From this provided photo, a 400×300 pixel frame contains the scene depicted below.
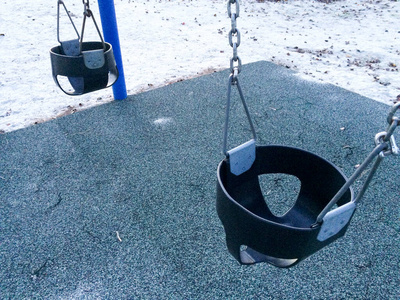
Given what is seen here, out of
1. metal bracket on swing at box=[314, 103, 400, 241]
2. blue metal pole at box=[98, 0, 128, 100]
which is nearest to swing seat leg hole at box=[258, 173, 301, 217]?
metal bracket on swing at box=[314, 103, 400, 241]

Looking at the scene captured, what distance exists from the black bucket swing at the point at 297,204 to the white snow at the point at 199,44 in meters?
2.48

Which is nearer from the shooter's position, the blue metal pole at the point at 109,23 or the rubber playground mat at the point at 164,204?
the rubber playground mat at the point at 164,204

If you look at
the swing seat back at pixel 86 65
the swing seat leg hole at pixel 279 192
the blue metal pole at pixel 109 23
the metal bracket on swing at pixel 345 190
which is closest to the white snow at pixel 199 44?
the blue metal pole at pixel 109 23

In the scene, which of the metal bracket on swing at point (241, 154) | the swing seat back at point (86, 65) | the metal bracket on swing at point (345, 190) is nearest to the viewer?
the metal bracket on swing at point (345, 190)

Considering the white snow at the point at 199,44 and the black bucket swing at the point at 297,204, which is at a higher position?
the black bucket swing at the point at 297,204

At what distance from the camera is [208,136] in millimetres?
2566

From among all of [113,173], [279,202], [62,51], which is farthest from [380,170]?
[62,51]

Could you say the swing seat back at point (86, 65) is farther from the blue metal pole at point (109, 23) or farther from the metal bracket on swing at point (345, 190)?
the metal bracket on swing at point (345, 190)

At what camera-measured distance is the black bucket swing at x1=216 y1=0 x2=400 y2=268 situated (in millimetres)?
769

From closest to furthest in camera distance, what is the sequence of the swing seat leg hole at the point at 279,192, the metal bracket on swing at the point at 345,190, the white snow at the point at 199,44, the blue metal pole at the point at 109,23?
the metal bracket on swing at the point at 345,190 → the swing seat leg hole at the point at 279,192 → the blue metal pole at the point at 109,23 → the white snow at the point at 199,44

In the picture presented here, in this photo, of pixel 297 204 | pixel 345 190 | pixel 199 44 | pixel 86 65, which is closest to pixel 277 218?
pixel 297 204

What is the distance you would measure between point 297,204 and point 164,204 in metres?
0.86

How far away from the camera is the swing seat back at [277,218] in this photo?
2.60ft

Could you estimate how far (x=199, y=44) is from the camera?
512 centimetres
